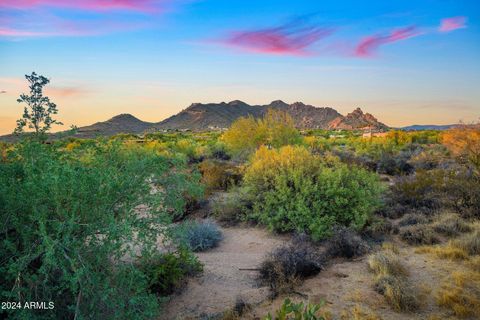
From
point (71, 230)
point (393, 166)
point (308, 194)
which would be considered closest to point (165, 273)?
point (71, 230)

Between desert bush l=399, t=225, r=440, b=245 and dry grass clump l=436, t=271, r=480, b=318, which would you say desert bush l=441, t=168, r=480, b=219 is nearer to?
desert bush l=399, t=225, r=440, b=245

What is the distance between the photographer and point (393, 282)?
6.62 m

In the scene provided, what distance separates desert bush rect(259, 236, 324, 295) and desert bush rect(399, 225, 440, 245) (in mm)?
2911

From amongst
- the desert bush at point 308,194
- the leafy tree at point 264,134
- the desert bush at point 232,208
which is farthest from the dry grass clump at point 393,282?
the leafy tree at point 264,134

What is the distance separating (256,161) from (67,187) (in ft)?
28.3

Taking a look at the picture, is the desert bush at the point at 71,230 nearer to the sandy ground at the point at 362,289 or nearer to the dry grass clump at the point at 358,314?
the sandy ground at the point at 362,289

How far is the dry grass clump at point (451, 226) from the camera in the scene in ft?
31.6

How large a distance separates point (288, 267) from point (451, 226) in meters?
5.10

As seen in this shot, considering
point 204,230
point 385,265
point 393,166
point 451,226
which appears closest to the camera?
point 385,265

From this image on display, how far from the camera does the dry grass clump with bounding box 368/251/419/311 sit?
609cm

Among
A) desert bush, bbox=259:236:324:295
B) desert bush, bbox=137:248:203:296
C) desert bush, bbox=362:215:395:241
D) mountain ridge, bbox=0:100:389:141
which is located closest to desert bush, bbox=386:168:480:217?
desert bush, bbox=362:215:395:241

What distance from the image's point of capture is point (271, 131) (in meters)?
25.8

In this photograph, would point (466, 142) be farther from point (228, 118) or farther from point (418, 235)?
point (228, 118)

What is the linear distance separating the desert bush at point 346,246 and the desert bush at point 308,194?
2.74 ft
